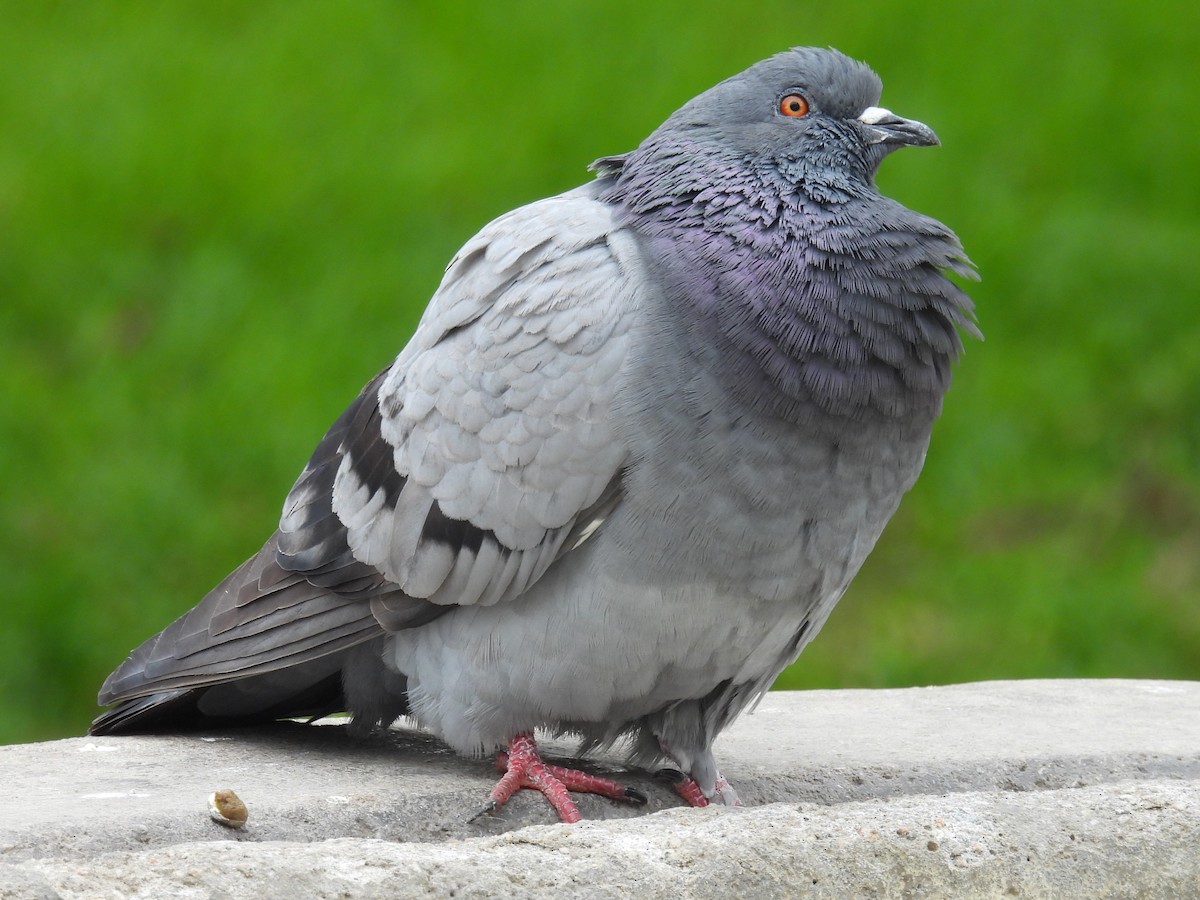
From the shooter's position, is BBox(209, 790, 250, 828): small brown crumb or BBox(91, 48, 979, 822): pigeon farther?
BBox(91, 48, 979, 822): pigeon

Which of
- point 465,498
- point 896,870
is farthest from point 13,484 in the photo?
point 896,870

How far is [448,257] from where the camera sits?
8617mm

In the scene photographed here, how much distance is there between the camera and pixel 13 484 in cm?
772

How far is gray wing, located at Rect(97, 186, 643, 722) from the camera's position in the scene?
381cm

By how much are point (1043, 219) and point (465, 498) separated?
5920mm

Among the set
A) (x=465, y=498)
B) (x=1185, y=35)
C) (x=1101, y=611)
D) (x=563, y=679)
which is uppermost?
(x=1185, y=35)

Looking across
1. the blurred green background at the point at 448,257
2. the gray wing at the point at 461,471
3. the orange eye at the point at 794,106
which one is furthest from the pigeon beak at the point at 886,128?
the blurred green background at the point at 448,257

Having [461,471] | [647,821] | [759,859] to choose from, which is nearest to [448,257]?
[461,471]

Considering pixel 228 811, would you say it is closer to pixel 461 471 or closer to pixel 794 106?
pixel 461 471

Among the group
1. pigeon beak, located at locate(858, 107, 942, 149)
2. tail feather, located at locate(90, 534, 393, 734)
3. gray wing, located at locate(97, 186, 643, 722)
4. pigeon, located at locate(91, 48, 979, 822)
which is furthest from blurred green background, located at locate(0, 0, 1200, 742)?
pigeon beak, located at locate(858, 107, 942, 149)

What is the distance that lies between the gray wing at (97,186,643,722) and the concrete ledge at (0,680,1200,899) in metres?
0.34

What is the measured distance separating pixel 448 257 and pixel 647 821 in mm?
5517

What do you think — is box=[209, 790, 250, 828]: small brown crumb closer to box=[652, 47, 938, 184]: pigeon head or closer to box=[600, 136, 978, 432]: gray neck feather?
box=[600, 136, 978, 432]: gray neck feather

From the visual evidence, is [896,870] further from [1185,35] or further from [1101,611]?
[1185,35]
